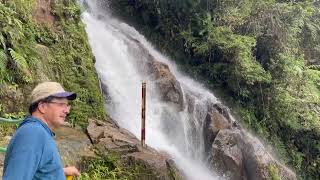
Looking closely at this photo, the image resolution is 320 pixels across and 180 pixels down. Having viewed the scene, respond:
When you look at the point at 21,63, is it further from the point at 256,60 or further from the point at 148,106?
the point at 256,60

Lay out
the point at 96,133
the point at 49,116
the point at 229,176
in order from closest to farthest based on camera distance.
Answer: the point at 49,116, the point at 96,133, the point at 229,176

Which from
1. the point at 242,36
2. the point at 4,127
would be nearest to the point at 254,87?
the point at 242,36

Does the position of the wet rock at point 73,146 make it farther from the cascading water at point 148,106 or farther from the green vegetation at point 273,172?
the green vegetation at point 273,172

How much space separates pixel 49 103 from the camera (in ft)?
8.63

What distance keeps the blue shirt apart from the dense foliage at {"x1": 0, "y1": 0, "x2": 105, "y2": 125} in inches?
210

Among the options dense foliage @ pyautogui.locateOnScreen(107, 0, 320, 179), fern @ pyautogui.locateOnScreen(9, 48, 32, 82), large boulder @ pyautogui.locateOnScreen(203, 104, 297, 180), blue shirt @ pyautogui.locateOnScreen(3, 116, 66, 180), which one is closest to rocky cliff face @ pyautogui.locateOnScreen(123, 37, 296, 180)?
large boulder @ pyautogui.locateOnScreen(203, 104, 297, 180)

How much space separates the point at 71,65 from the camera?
31.7 feet

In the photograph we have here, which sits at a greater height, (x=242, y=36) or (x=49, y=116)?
(x=242, y=36)

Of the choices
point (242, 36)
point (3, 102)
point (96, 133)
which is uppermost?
point (242, 36)

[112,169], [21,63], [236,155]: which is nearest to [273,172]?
[236,155]

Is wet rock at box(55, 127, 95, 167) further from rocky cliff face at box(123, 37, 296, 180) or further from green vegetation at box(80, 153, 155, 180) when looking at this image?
rocky cliff face at box(123, 37, 296, 180)

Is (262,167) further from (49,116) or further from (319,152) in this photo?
(49,116)

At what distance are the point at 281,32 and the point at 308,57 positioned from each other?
4.51 meters

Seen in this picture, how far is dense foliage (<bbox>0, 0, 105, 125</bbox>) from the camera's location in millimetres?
7949
